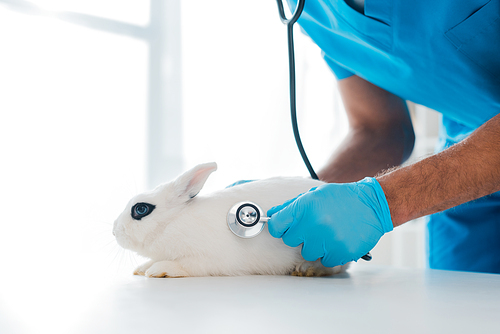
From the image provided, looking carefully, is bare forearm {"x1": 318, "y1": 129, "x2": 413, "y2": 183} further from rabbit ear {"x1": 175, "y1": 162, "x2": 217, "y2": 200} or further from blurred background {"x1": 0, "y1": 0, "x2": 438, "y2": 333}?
blurred background {"x1": 0, "y1": 0, "x2": 438, "y2": 333}

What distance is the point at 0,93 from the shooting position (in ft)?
4.92

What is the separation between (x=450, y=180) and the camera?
0.72 m

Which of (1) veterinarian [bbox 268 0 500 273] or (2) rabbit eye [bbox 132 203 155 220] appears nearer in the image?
(1) veterinarian [bbox 268 0 500 273]

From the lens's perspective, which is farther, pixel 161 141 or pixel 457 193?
pixel 161 141

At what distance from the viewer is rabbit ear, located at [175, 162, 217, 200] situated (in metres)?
0.80

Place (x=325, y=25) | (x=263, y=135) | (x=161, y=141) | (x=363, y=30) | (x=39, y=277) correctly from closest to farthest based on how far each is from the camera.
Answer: (x=39, y=277) → (x=363, y=30) → (x=325, y=25) → (x=161, y=141) → (x=263, y=135)

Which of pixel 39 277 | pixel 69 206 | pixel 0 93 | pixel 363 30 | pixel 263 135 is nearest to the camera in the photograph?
pixel 39 277

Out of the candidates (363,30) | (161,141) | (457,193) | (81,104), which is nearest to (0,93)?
(81,104)

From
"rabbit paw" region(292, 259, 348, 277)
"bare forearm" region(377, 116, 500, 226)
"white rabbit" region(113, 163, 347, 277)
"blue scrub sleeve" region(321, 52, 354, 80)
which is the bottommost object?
"rabbit paw" region(292, 259, 348, 277)

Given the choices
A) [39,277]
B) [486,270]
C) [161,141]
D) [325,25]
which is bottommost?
[486,270]

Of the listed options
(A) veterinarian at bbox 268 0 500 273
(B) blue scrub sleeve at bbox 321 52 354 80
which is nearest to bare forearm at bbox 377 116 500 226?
(A) veterinarian at bbox 268 0 500 273

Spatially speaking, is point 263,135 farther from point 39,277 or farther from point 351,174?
point 39,277

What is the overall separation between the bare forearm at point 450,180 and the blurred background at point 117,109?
2.40 feet

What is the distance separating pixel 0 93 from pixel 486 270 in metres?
1.93
